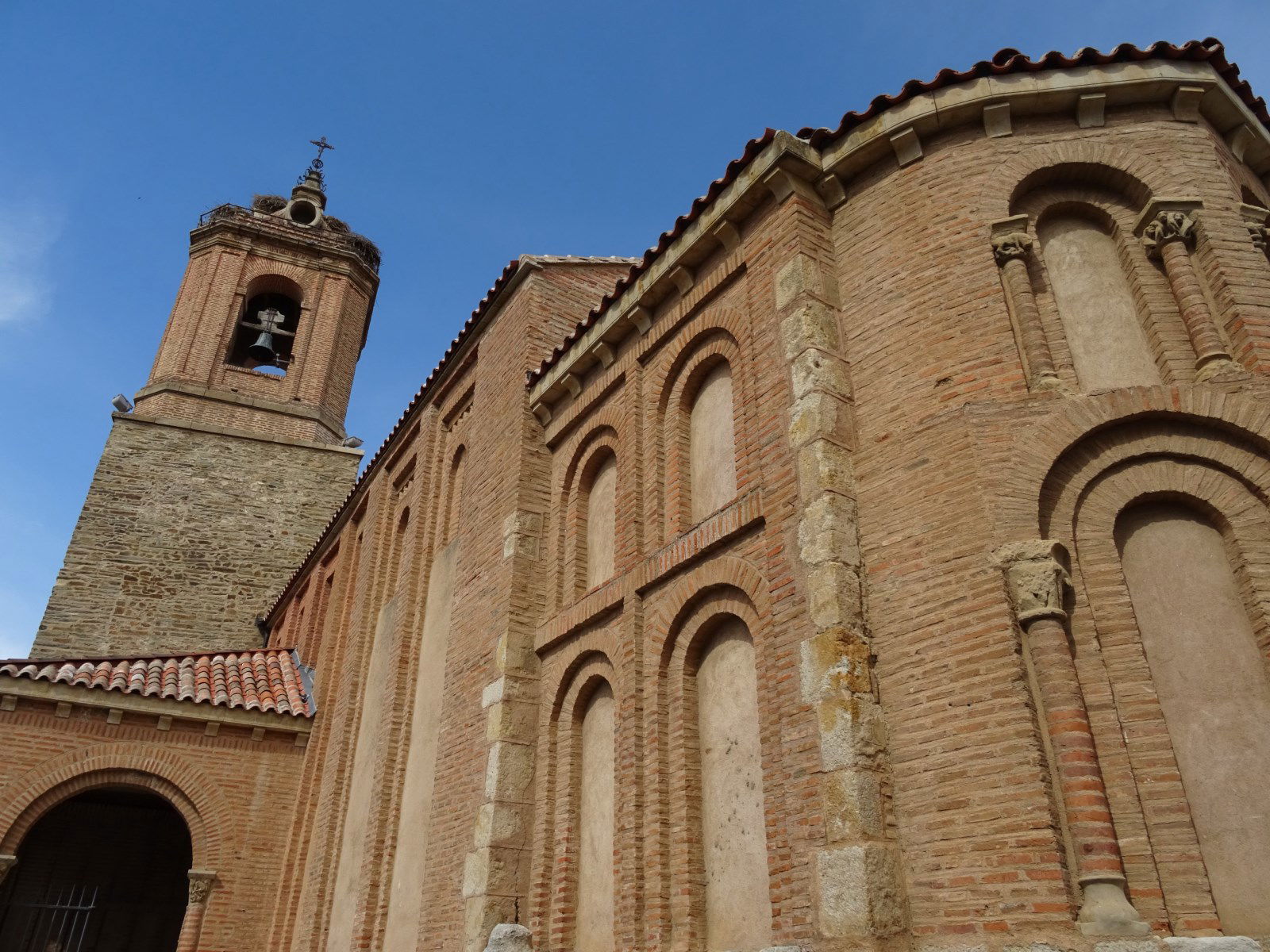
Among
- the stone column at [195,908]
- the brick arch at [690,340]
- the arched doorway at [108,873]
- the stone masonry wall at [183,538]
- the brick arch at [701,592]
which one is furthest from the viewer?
the stone masonry wall at [183,538]

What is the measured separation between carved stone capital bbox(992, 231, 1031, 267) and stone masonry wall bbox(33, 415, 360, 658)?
17.9 meters

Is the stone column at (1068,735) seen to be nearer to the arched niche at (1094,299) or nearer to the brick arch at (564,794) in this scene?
the arched niche at (1094,299)

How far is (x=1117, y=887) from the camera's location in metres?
4.57

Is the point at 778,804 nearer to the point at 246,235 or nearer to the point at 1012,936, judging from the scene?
the point at 1012,936

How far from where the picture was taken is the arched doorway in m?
14.6

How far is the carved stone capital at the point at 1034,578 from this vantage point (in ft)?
17.1

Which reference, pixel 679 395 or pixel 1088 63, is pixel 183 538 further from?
pixel 1088 63

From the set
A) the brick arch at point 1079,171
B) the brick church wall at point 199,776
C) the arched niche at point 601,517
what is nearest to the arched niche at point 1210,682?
the brick arch at point 1079,171

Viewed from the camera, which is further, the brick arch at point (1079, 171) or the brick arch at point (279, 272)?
the brick arch at point (279, 272)

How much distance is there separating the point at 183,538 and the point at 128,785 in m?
8.96

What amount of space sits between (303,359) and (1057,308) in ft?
67.2

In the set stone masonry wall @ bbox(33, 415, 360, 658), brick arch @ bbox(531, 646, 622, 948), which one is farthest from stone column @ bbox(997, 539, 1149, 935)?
stone masonry wall @ bbox(33, 415, 360, 658)

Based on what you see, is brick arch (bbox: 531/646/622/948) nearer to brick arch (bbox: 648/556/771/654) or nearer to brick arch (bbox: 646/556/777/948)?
brick arch (bbox: 646/556/777/948)

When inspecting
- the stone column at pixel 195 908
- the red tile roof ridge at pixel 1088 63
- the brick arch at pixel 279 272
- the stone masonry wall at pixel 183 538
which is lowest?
the stone column at pixel 195 908
